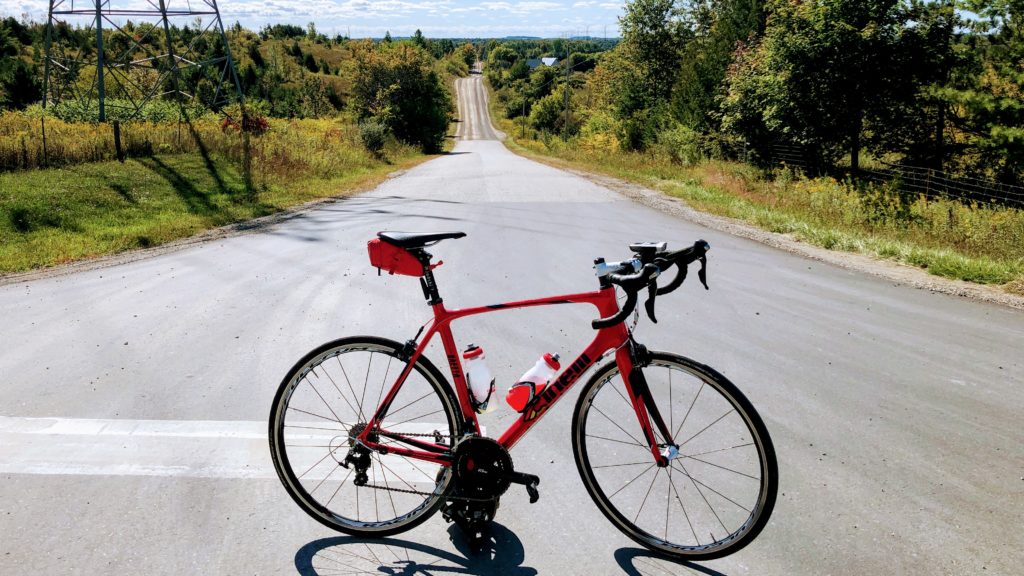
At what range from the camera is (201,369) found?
5133 mm

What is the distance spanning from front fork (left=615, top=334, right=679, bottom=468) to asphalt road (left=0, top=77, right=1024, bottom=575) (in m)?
0.48

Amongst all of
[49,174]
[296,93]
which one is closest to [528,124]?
[296,93]

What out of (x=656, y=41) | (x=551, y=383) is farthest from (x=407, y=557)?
(x=656, y=41)

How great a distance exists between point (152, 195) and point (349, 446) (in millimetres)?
14038

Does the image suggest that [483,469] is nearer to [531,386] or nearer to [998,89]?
[531,386]

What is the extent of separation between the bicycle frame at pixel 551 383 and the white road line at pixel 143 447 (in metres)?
0.60

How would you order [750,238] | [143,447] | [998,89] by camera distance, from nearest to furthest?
[143,447], [750,238], [998,89]

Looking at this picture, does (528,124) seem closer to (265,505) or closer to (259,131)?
(259,131)

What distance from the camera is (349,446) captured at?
10.4 ft

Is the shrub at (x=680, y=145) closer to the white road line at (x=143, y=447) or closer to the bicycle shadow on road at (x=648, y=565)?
the white road line at (x=143, y=447)

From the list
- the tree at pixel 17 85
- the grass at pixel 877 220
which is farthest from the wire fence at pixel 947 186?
the tree at pixel 17 85

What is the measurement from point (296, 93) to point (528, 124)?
3998cm

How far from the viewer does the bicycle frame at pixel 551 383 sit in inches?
107

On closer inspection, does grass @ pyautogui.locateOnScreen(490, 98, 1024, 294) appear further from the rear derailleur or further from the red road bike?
the rear derailleur
